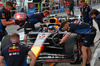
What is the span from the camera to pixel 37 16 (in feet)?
25.3

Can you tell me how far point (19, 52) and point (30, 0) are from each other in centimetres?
1607

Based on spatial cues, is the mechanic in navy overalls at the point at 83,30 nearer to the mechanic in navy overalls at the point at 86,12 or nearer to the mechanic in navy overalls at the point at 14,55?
the mechanic in navy overalls at the point at 14,55

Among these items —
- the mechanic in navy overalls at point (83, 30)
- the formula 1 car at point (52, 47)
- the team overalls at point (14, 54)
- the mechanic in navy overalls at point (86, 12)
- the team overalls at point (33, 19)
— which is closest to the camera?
the team overalls at point (14, 54)

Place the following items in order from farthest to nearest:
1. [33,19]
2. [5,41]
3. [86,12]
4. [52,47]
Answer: [86,12]
[33,19]
[52,47]
[5,41]

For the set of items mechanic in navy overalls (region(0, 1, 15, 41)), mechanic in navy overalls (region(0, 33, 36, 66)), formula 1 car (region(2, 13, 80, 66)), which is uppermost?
mechanic in navy overalls (region(0, 1, 15, 41))

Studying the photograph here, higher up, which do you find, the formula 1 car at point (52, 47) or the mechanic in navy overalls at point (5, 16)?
the mechanic in navy overalls at point (5, 16)

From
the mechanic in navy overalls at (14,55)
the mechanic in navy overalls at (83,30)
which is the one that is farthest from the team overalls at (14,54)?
the mechanic in navy overalls at (83,30)

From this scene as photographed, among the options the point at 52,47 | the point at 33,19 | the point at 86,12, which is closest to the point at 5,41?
the point at 52,47

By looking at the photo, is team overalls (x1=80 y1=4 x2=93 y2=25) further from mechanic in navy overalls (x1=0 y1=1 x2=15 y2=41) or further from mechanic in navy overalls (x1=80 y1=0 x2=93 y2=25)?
mechanic in navy overalls (x1=0 y1=1 x2=15 y2=41)

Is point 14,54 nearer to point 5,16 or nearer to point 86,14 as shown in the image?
point 5,16

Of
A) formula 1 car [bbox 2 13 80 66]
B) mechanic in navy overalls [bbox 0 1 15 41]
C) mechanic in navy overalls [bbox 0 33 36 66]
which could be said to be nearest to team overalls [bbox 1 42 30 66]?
mechanic in navy overalls [bbox 0 33 36 66]

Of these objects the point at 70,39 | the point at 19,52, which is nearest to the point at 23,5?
the point at 70,39

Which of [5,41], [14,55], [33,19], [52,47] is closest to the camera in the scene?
[14,55]

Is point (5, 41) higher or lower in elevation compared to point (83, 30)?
lower
